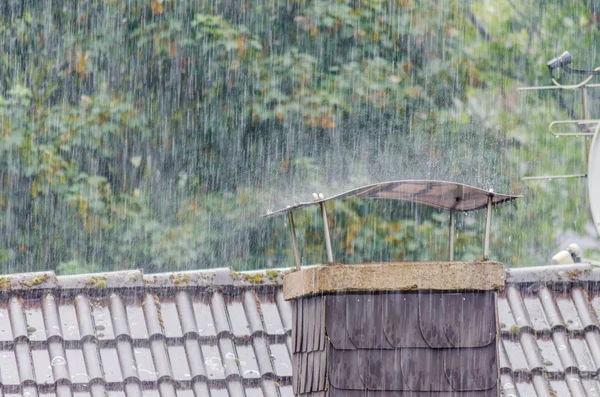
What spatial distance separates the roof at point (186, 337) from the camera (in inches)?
177

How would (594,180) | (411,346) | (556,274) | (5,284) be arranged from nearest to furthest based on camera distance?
(411,346), (594,180), (5,284), (556,274)

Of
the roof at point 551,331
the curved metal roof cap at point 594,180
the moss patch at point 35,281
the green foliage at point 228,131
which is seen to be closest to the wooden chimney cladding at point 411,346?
the roof at point 551,331

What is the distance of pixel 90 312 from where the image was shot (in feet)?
15.7

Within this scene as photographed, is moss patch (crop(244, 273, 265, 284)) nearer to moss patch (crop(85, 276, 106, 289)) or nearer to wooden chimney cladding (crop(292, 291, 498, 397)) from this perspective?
moss patch (crop(85, 276, 106, 289))

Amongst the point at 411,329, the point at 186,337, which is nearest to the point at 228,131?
the point at 186,337

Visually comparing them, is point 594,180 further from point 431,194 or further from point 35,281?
point 35,281

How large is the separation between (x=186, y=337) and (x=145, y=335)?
183 mm

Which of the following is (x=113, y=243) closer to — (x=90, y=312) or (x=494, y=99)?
(x=494, y=99)

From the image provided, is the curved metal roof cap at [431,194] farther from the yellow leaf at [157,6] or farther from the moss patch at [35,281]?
the yellow leaf at [157,6]

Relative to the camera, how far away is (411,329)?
12.1 feet

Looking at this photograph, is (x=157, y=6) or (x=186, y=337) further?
(x=157, y=6)

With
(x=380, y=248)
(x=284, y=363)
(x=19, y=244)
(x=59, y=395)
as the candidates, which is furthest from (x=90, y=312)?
(x=19, y=244)

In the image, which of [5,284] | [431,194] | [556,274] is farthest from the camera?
[556,274]

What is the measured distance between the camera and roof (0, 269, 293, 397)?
4473 mm
